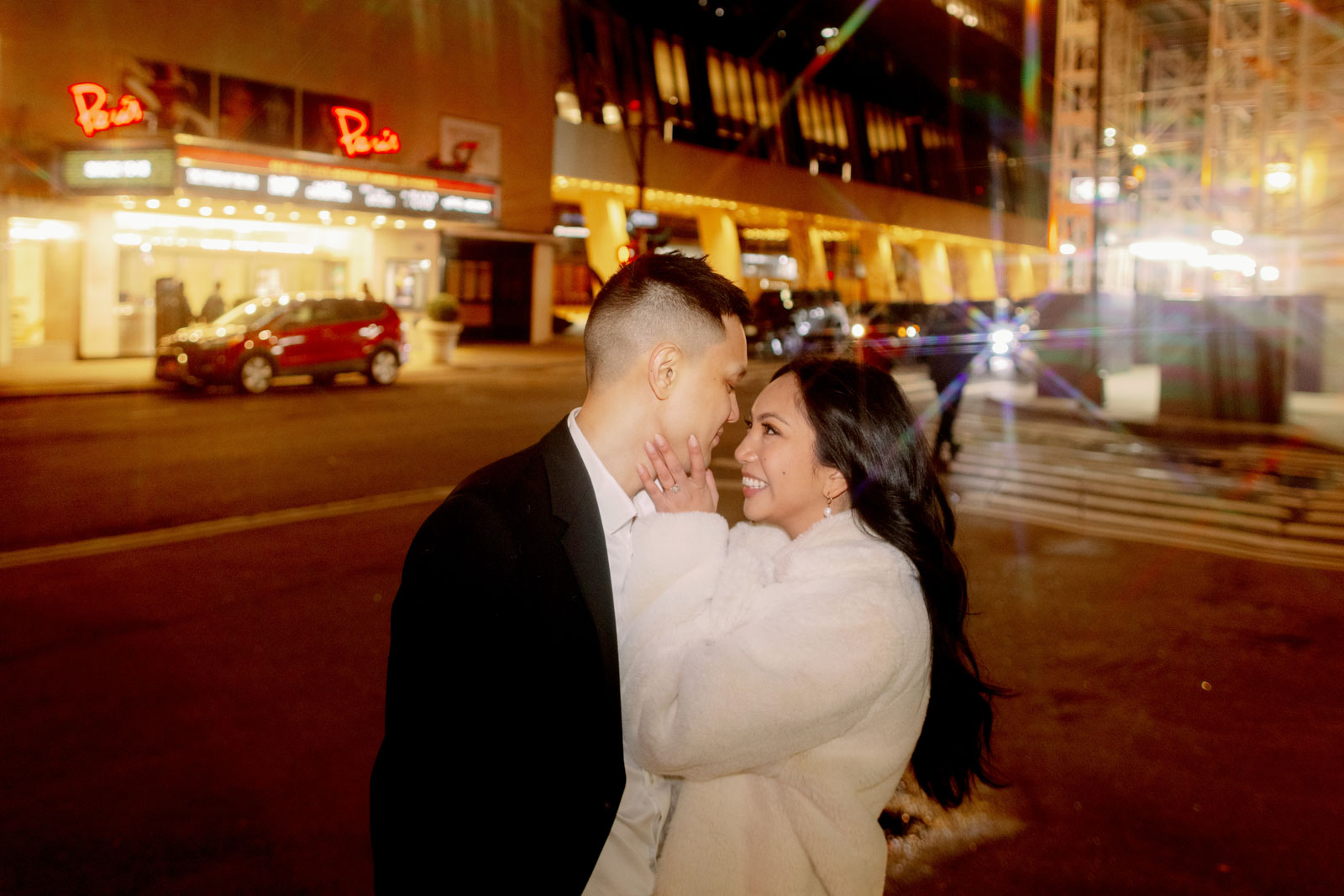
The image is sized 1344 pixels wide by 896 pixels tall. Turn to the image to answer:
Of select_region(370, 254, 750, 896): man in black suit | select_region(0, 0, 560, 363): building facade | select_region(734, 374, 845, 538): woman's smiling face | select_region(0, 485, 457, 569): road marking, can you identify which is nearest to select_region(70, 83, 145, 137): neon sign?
select_region(0, 0, 560, 363): building facade

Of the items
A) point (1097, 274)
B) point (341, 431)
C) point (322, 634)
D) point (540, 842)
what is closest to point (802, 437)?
point (540, 842)

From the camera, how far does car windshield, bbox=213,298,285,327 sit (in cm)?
1873

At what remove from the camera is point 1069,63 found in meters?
41.5

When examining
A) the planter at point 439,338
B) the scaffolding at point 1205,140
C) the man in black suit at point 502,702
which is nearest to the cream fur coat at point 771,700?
the man in black suit at point 502,702

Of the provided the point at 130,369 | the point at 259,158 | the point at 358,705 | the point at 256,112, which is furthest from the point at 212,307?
the point at 358,705

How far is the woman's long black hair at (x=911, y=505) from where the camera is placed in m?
2.00

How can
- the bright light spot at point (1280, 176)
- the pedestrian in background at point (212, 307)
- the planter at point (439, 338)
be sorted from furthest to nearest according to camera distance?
the planter at point (439, 338) → the pedestrian in background at point (212, 307) → the bright light spot at point (1280, 176)

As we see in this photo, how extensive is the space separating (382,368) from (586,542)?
1996cm

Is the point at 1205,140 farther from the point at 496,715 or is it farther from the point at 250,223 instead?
the point at 496,715

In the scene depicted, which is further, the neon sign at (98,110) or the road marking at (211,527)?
the neon sign at (98,110)

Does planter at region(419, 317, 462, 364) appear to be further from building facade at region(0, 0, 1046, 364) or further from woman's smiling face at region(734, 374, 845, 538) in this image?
woman's smiling face at region(734, 374, 845, 538)

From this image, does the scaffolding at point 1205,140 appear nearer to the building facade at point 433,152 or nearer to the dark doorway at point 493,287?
the building facade at point 433,152

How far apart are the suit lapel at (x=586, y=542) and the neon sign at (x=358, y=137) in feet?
90.0

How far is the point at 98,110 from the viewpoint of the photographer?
70.3 feet
